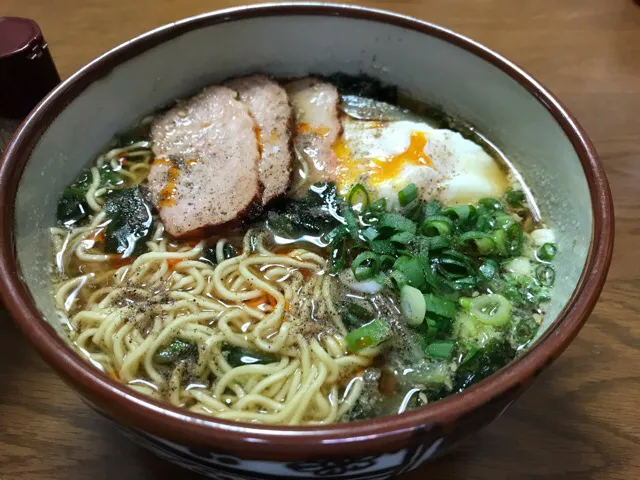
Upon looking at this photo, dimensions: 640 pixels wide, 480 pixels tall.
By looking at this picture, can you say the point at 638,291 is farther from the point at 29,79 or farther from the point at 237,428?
the point at 29,79

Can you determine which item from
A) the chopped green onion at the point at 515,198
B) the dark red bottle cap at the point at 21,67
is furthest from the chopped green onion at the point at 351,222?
the dark red bottle cap at the point at 21,67

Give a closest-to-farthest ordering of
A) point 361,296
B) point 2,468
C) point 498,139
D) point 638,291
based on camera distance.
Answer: point 2,468 → point 361,296 → point 638,291 → point 498,139

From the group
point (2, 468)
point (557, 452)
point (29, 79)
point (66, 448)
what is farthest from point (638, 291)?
point (29, 79)

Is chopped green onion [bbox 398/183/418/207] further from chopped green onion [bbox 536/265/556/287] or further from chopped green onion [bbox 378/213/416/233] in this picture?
chopped green onion [bbox 536/265/556/287]

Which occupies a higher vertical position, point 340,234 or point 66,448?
point 340,234

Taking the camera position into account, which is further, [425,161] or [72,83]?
[425,161]

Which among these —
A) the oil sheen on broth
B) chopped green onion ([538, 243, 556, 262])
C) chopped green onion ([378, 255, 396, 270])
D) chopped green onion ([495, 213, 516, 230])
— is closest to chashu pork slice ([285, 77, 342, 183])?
the oil sheen on broth

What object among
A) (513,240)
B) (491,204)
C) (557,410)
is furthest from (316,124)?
(557,410)

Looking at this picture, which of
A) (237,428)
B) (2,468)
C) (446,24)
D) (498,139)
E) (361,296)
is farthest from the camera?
(446,24)

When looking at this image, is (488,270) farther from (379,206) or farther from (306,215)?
(306,215)
